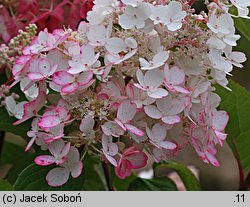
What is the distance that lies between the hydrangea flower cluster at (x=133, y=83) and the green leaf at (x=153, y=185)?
0.35 meters

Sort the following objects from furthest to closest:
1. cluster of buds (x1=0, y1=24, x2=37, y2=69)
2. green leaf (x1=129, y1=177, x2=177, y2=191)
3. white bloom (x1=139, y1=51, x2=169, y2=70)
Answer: green leaf (x1=129, y1=177, x2=177, y2=191) < cluster of buds (x1=0, y1=24, x2=37, y2=69) < white bloom (x1=139, y1=51, x2=169, y2=70)

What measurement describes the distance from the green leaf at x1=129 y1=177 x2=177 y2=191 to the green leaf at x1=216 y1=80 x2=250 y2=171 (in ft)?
0.50

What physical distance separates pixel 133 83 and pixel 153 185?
16.1 inches

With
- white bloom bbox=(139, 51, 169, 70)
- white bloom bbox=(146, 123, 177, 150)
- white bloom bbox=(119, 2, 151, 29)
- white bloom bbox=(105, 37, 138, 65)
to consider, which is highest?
white bloom bbox=(119, 2, 151, 29)

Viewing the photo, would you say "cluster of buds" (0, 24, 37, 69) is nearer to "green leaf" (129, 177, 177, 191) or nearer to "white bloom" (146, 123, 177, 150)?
"white bloom" (146, 123, 177, 150)

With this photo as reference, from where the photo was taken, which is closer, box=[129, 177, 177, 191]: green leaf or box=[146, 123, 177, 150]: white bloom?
box=[146, 123, 177, 150]: white bloom

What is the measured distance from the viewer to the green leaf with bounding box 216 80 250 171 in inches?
36.2

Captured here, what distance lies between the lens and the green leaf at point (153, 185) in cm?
108

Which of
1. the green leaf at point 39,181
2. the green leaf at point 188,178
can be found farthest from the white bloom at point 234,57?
the green leaf at point 188,178

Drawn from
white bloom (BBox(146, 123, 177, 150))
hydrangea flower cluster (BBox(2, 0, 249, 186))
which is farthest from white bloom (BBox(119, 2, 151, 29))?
white bloom (BBox(146, 123, 177, 150))
